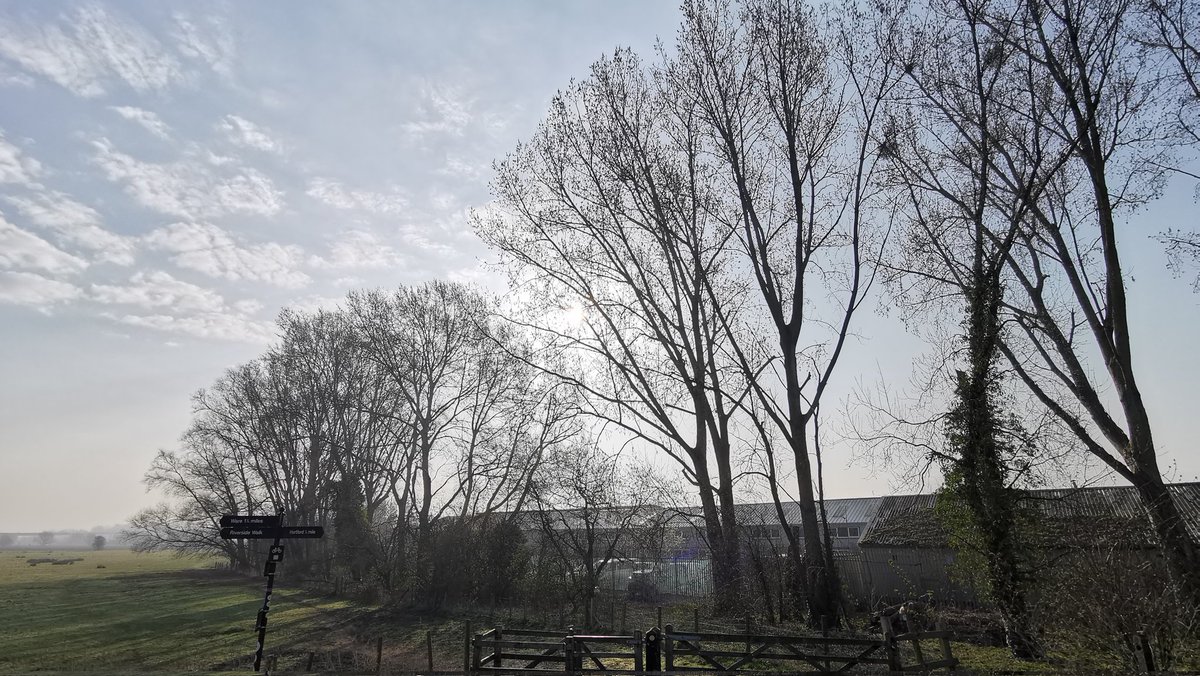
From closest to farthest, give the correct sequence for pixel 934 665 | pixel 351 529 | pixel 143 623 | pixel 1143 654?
pixel 1143 654
pixel 934 665
pixel 143 623
pixel 351 529

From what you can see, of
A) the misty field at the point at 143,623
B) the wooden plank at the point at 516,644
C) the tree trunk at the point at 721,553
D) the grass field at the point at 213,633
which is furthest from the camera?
the tree trunk at the point at 721,553

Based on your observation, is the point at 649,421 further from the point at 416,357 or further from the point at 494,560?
the point at 416,357

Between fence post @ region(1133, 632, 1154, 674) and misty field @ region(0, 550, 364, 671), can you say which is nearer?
fence post @ region(1133, 632, 1154, 674)

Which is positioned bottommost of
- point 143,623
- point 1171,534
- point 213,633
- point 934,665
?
point 143,623

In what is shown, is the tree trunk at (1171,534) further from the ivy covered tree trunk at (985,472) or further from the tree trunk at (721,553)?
the tree trunk at (721,553)

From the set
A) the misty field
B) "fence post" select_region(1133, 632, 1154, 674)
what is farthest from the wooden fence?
the misty field

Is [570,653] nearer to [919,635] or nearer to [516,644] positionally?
[516,644]

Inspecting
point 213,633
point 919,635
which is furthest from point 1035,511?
point 213,633

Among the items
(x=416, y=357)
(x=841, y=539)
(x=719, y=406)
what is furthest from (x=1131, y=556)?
(x=841, y=539)

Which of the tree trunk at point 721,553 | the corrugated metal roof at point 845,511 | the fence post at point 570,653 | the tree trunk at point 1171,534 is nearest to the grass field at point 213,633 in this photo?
the tree trunk at point 721,553

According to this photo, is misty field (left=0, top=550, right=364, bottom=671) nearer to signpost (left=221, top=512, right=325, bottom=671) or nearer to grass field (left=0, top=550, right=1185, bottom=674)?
grass field (left=0, top=550, right=1185, bottom=674)

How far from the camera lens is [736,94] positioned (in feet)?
56.6

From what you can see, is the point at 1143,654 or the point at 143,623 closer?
the point at 1143,654

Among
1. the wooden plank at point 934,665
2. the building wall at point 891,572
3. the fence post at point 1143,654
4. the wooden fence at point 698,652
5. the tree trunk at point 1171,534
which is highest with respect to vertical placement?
the tree trunk at point 1171,534
